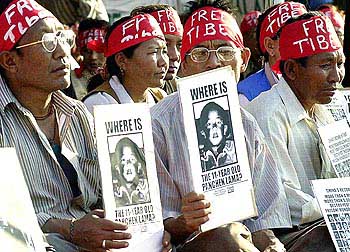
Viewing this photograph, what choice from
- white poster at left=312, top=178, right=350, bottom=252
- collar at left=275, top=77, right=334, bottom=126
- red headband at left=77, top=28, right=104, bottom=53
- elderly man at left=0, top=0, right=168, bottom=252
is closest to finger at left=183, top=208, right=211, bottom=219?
elderly man at left=0, top=0, right=168, bottom=252

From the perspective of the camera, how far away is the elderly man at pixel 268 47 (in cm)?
609

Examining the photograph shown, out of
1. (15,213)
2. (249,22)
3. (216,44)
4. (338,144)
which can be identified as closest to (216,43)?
(216,44)

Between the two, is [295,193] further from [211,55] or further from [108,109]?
[108,109]

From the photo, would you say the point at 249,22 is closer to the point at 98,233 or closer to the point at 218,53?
the point at 218,53

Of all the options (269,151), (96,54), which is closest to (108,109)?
(269,151)

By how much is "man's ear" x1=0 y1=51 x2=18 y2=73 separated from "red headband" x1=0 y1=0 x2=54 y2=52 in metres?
0.03

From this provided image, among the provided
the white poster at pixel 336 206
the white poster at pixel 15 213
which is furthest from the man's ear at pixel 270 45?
the white poster at pixel 15 213

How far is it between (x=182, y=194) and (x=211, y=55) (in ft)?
3.57

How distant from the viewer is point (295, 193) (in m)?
4.69

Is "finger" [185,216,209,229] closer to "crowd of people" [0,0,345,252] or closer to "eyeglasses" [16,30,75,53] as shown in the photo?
"crowd of people" [0,0,345,252]

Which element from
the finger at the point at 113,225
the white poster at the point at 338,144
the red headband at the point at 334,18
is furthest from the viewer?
the red headband at the point at 334,18

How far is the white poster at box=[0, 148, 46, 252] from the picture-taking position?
3.34 m

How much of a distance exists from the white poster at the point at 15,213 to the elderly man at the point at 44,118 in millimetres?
646

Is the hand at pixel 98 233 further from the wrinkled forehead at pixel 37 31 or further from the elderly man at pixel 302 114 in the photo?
the elderly man at pixel 302 114
